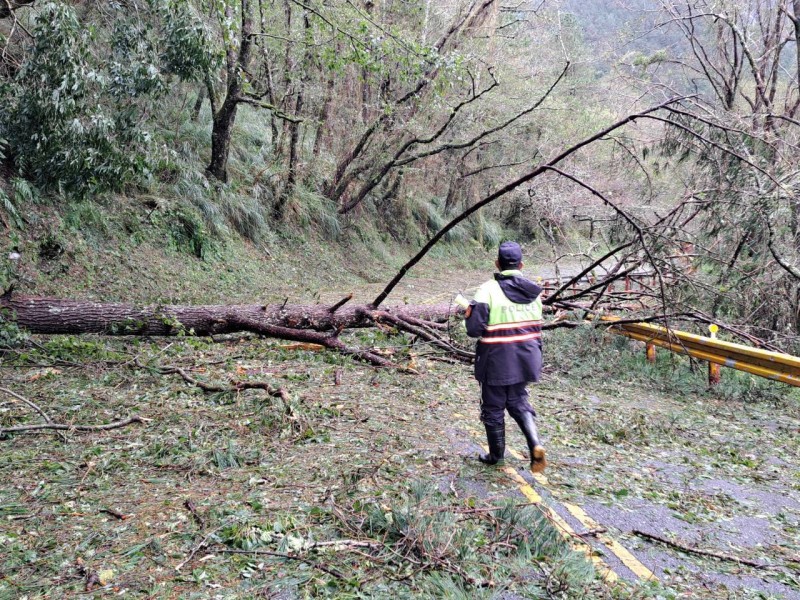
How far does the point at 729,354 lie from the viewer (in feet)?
25.7

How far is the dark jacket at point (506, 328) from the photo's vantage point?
483 centimetres

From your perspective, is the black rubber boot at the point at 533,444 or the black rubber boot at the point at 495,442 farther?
the black rubber boot at the point at 495,442

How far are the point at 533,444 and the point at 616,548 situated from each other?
113 cm

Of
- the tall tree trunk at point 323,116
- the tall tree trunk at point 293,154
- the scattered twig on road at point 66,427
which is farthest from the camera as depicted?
the tall tree trunk at point 323,116

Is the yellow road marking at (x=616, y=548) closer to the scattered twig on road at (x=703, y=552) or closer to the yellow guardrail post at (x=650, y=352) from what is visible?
the scattered twig on road at (x=703, y=552)

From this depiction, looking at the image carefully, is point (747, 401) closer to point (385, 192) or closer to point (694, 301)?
point (694, 301)

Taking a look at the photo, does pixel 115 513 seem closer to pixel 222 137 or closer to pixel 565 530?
pixel 565 530

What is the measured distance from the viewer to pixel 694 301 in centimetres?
923

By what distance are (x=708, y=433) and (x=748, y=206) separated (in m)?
3.74

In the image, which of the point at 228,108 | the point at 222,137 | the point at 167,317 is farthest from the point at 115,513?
the point at 222,137

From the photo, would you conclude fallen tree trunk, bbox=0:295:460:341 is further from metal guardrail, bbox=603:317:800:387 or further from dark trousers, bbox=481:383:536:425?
dark trousers, bbox=481:383:536:425

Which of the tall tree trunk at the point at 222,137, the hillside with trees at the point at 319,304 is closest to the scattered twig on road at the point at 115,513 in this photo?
the hillside with trees at the point at 319,304

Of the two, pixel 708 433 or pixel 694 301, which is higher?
pixel 694 301

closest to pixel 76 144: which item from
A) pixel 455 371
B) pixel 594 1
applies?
pixel 455 371
